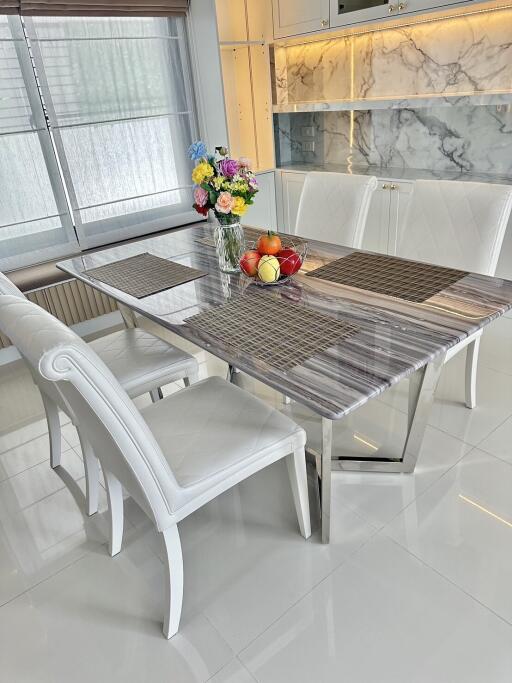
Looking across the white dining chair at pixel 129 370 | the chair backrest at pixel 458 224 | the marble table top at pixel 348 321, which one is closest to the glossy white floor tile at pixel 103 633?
the white dining chair at pixel 129 370

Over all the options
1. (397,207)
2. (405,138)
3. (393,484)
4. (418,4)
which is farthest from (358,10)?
(393,484)

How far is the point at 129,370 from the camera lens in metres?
1.83

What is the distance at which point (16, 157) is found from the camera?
291 cm

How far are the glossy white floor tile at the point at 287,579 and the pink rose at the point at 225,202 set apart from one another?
3.21ft

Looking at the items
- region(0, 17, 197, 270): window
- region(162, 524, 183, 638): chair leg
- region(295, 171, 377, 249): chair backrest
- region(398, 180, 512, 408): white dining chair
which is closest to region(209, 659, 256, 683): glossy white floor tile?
region(162, 524, 183, 638): chair leg

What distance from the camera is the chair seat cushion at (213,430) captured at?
1344mm

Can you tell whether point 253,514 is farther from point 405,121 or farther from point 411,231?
point 405,121

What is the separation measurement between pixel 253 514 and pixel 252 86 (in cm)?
319

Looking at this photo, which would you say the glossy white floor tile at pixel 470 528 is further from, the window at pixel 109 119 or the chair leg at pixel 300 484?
the window at pixel 109 119

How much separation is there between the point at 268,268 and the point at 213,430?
1.90 feet

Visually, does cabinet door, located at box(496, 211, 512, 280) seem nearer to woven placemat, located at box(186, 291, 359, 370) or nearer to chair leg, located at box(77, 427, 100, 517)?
woven placemat, located at box(186, 291, 359, 370)

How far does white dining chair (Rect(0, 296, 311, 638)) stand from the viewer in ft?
3.32

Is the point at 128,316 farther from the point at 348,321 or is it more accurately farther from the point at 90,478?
the point at 348,321

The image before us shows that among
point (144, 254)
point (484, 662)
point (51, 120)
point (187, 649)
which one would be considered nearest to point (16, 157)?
point (51, 120)
